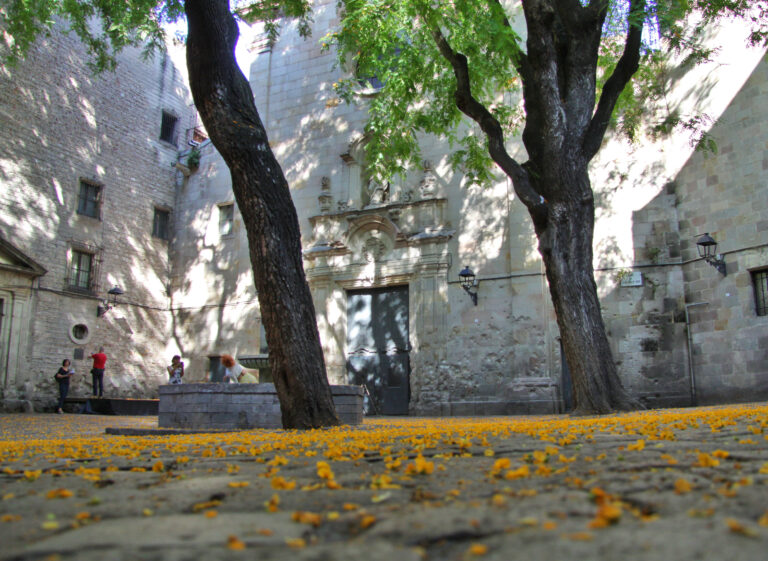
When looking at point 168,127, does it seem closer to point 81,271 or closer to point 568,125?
point 81,271

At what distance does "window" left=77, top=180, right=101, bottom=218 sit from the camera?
18812 mm

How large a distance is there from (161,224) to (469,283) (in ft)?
36.6

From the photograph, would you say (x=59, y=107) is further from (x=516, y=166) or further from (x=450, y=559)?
(x=450, y=559)

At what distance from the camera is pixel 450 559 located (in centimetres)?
145

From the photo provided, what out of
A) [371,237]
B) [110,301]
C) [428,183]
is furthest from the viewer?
[110,301]

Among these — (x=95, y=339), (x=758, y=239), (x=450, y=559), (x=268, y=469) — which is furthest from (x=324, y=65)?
(x=450, y=559)

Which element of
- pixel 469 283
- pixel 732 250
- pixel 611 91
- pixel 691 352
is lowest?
pixel 691 352

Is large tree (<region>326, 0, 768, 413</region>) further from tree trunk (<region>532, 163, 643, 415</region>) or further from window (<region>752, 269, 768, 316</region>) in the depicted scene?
window (<region>752, 269, 768, 316</region>)

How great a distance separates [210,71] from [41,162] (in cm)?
1332

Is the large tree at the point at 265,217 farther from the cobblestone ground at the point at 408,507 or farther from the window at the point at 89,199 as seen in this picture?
the window at the point at 89,199

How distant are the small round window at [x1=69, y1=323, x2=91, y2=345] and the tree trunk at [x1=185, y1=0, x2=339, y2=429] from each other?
13.2 metres

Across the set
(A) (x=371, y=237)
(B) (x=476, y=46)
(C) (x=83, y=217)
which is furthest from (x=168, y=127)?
(B) (x=476, y=46)

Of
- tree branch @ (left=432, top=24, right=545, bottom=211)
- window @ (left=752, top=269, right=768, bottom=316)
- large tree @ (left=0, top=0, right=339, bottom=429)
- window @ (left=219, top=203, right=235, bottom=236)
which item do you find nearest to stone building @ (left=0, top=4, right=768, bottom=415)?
window @ (left=752, top=269, right=768, bottom=316)

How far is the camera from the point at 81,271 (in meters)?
18.6
